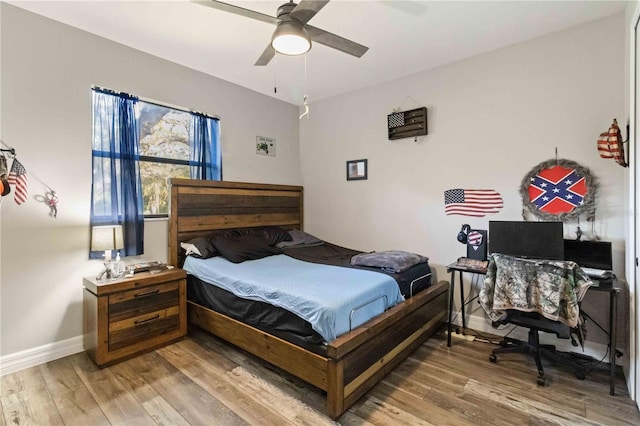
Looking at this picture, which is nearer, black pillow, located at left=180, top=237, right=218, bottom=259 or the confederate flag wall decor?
the confederate flag wall decor

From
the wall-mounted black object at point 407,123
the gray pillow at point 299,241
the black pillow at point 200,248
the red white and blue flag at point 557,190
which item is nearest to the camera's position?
the red white and blue flag at point 557,190

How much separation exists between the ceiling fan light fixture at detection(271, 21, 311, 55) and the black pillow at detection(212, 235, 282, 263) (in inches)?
76.1

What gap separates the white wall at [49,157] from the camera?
2.45m

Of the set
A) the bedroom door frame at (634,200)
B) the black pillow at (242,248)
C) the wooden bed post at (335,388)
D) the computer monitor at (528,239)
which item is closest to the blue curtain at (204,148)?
the black pillow at (242,248)

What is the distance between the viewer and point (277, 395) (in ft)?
7.03

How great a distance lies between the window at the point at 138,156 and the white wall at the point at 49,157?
0.10 metres

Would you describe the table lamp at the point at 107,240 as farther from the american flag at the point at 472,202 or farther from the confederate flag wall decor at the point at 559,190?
the confederate flag wall decor at the point at 559,190

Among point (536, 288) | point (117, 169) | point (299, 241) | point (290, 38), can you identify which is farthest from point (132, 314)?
point (536, 288)

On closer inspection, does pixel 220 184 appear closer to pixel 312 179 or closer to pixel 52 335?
pixel 312 179

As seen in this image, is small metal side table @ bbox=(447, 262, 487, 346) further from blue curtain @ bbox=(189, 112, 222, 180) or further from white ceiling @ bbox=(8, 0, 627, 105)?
blue curtain @ bbox=(189, 112, 222, 180)

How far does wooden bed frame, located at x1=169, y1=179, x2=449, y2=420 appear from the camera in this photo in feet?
6.41

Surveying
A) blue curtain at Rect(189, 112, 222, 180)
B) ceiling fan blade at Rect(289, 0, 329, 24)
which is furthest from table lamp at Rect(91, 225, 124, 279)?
ceiling fan blade at Rect(289, 0, 329, 24)

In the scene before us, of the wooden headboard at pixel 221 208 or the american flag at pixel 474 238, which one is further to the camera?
the wooden headboard at pixel 221 208

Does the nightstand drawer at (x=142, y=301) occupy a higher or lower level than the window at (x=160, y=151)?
lower
